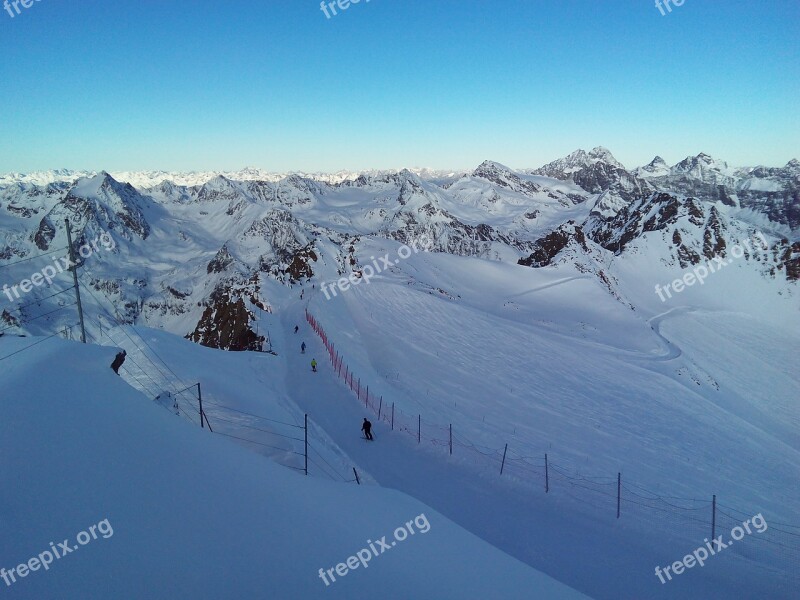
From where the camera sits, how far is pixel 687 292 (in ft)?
254

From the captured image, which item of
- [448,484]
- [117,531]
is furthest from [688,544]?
[117,531]

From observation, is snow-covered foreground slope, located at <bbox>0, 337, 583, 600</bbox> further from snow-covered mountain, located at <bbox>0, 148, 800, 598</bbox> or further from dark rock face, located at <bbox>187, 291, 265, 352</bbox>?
dark rock face, located at <bbox>187, 291, 265, 352</bbox>

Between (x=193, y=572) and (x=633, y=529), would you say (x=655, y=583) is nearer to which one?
(x=633, y=529)

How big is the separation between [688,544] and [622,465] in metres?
5.56

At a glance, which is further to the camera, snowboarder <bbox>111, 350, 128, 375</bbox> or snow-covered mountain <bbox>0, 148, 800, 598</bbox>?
snow-covered mountain <bbox>0, 148, 800, 598</bbox>
